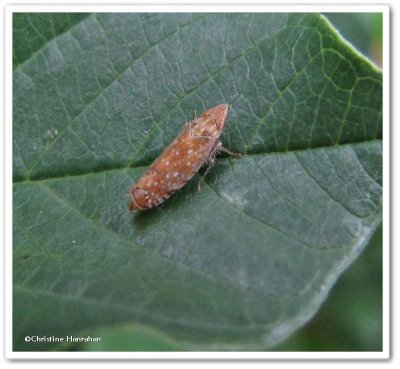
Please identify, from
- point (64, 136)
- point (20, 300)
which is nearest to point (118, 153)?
point (64, 136)

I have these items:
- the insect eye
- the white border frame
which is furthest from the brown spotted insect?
the white border frame

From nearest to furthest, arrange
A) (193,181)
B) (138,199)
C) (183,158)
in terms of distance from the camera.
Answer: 1. (138,199)
2. (193,181)
3. (183,158)

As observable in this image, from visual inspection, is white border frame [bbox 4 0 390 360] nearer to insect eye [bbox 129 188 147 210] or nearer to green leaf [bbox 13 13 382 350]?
green leaf [bbox 13 13 382 350]
